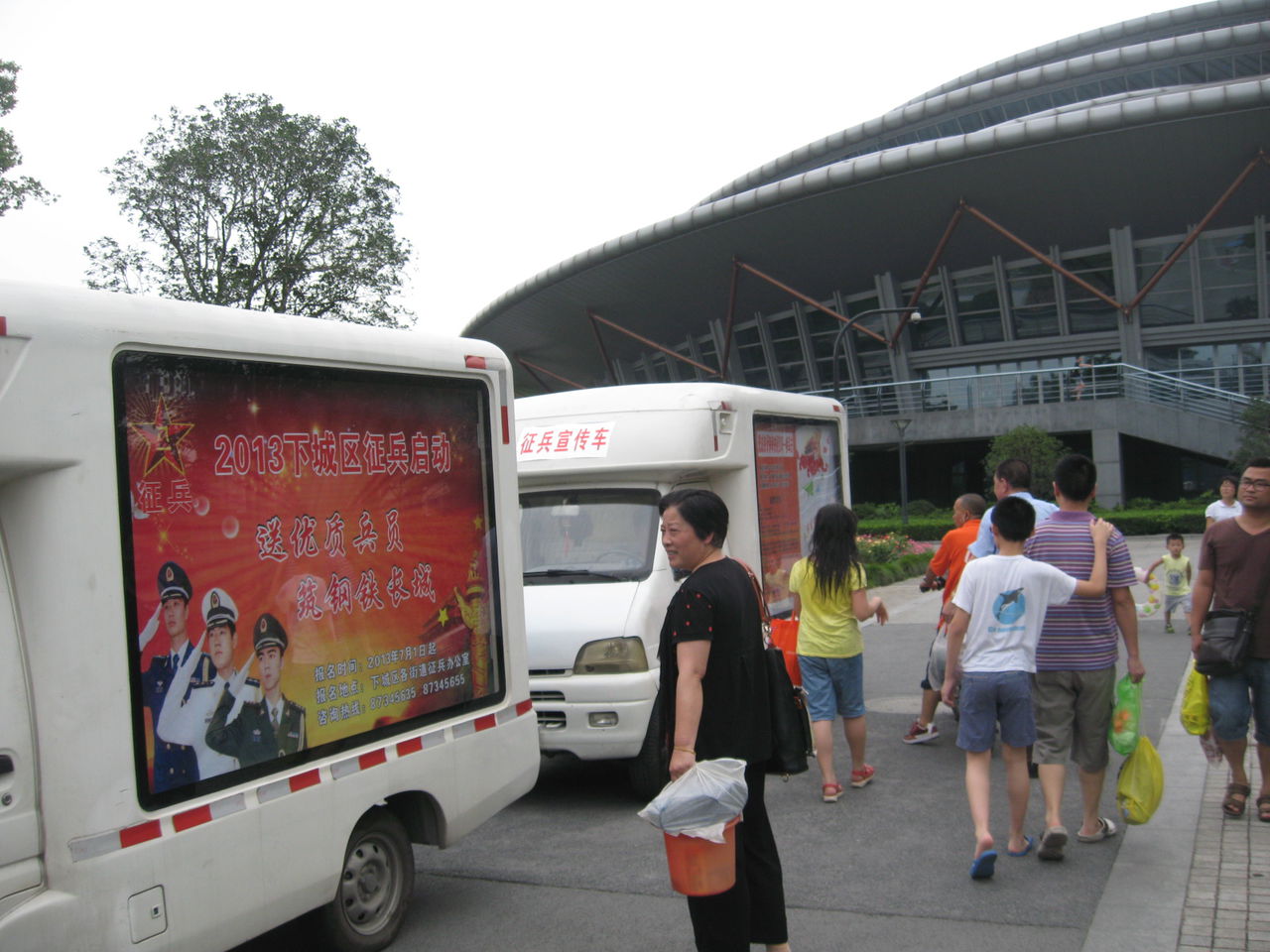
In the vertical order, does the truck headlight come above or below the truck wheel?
above

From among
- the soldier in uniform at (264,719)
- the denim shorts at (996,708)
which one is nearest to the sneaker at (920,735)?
the denim shorts at (996,708)

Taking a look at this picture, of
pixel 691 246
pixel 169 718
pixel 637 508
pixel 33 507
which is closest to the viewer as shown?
pixel 33 507

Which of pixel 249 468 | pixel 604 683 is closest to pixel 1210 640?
pixel 604 683

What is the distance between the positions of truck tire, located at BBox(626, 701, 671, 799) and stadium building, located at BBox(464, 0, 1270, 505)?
24634 millimetres

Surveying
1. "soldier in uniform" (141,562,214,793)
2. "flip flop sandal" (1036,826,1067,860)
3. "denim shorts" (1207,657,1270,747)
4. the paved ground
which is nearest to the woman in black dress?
the paved ground

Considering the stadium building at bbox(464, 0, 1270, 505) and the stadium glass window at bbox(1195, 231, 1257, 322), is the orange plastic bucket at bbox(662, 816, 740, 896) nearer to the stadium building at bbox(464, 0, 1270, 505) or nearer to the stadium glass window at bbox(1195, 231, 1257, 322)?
Result: the stadium building at bbox(464, 0, 1270, 505)

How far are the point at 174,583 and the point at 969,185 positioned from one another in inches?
1456

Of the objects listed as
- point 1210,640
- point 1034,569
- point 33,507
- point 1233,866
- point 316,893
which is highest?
point 33,507

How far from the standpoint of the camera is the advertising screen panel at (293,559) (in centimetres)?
393

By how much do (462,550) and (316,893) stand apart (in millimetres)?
1582

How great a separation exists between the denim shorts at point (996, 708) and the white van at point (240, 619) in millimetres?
2112

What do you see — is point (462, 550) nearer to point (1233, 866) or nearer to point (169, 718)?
point (169, 718)

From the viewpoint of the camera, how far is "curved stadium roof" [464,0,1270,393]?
1359 inches

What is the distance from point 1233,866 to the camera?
5441mm
